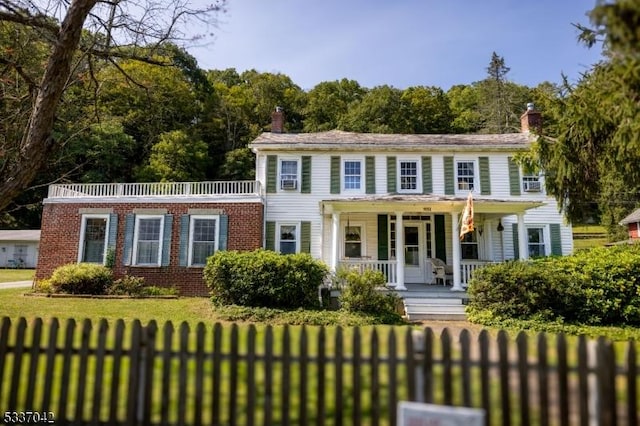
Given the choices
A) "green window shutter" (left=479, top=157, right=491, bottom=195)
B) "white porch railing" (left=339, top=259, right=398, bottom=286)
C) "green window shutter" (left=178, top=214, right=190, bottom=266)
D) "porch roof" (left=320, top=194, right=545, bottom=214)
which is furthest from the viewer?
"green window shutter" (left=479, top=157, right=491, bottom=195)

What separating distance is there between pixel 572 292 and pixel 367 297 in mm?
5374

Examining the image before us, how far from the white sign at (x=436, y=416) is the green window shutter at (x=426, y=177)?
14.5 meters

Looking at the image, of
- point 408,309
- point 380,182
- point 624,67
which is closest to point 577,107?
point 624,67

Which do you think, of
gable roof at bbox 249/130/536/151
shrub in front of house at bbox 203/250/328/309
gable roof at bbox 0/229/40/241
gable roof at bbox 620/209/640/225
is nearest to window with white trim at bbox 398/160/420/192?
gable roof at bbox 249/130/536/151

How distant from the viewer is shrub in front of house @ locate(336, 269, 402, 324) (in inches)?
442

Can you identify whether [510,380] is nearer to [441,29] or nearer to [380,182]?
[441,29]

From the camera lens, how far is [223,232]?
52.3ft

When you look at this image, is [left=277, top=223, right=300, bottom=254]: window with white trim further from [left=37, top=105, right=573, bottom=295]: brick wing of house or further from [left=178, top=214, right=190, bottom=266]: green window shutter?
[left=178, top=214, right=190, bottom=266]: green window shutter

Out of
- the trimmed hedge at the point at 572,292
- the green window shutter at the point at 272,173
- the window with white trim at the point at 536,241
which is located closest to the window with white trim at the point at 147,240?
the green window shutter at the point at 272,173

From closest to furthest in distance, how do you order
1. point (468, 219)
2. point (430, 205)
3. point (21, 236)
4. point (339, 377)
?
point (339, 377), point (468, 219), point (430, 205), point (21, 236)

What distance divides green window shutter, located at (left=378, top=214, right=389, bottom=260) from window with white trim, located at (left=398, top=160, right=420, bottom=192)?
1499 mm

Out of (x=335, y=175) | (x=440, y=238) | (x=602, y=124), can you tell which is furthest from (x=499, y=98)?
(x=602, y=124)

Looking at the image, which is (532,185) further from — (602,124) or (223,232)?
(223,232)

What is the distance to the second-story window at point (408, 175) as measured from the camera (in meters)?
16.8
